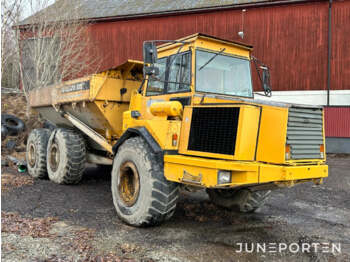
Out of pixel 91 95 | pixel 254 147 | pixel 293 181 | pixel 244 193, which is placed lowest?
pixel 244 193

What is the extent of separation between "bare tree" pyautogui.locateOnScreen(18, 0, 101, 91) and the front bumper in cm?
1376

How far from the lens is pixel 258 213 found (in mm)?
6609

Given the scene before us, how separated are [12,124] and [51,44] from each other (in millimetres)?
4922

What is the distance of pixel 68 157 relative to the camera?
824 cm

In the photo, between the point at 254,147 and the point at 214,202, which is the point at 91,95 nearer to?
the point at 214,202

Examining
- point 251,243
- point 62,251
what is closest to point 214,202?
point 251,243

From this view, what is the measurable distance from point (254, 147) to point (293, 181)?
0.68m

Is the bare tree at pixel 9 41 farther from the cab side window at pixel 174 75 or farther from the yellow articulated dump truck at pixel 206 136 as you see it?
the cab side window at pixel 174 75

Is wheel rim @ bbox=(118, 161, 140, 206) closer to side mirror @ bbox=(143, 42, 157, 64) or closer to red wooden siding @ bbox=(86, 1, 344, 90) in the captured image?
side mirror @ bbox=(143, 42, 157, 64)

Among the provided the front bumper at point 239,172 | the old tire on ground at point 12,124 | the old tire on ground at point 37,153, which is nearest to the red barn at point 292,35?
the old tire on ground at point 12,124

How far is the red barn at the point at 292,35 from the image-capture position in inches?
620

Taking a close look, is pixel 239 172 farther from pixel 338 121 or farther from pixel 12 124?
pixel 338 121

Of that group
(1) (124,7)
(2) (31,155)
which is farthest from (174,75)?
(1) (124,7)

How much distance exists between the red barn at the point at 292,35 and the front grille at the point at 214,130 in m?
12.9
